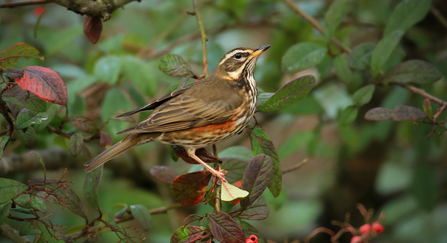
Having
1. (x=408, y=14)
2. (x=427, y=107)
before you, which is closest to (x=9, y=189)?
(x=427, y=107)

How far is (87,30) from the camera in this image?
2963 millimetres

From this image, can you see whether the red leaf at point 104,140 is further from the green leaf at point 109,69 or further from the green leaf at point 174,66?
the green leaf at point 109,69

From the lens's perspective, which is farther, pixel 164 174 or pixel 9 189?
pixel 164 174

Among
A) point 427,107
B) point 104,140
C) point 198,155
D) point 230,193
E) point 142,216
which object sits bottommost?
point 142,216

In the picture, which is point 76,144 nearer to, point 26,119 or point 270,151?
point 26,119

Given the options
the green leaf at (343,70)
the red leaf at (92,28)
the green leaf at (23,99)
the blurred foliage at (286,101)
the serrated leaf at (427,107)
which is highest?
the red leaf at (92,28)

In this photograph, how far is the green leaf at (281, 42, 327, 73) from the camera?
328 centimetres

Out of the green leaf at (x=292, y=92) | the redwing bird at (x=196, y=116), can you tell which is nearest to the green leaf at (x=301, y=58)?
the redwing bird at (x=196, y=116)

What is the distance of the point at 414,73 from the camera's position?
120 inches

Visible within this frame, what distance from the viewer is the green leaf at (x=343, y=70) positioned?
3.22m

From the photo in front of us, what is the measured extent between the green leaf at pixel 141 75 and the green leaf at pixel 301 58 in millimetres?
1290

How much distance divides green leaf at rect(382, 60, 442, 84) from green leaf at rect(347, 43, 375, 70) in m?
0.19

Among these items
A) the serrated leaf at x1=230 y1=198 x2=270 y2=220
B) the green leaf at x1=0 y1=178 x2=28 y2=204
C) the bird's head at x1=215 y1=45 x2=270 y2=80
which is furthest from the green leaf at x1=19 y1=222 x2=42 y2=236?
the bird's head at x1=215 y1=45 x2=270 y2=80

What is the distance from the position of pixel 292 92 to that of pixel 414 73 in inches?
47.3
